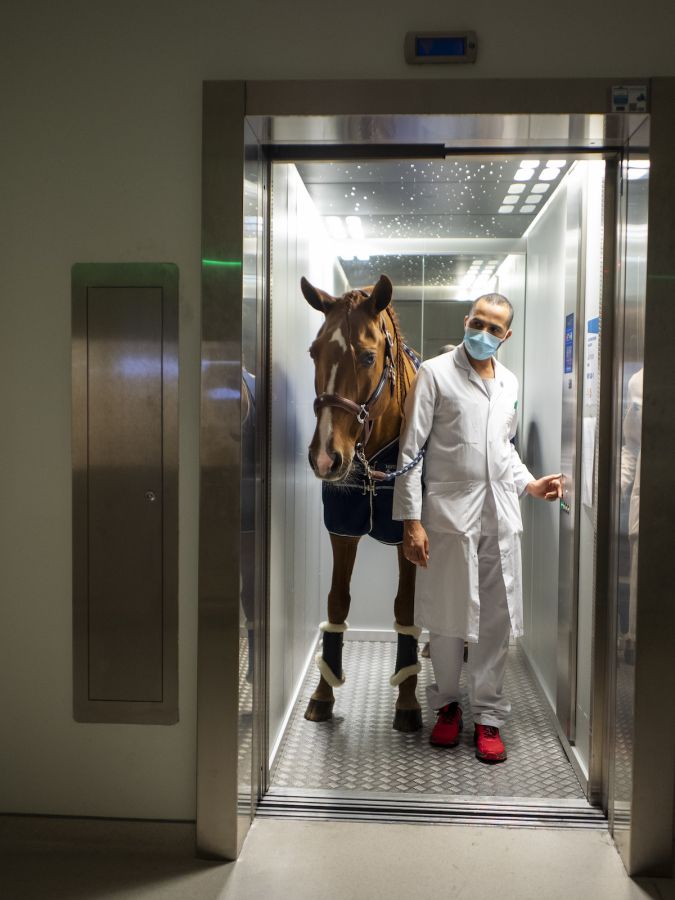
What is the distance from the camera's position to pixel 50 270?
240cm

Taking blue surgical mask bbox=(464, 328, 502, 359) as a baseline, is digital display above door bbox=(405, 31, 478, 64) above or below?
above

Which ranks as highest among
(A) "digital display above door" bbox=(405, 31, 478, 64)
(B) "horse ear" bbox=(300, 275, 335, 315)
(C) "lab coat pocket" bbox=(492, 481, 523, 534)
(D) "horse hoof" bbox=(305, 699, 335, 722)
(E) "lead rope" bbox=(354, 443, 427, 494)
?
(A) "digital display above door" bbox=(405, 31, 478, 64)

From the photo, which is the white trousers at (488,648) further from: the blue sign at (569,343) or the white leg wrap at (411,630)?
the blue sign at (569,343)

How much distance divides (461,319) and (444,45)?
5.50 feet

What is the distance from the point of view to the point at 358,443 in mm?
3164

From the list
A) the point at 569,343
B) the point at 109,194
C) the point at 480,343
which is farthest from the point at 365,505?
the point at 109,194

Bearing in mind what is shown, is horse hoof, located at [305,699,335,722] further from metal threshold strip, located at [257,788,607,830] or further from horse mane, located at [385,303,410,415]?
Result: horse mane, located at [385,303,410,415]

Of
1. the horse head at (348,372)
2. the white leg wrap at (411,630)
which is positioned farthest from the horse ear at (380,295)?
the white leg wrap at (411,630)

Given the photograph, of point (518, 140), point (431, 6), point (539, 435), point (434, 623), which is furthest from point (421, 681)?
point (431, 6)

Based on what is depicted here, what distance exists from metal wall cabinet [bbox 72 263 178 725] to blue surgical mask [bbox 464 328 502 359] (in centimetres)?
130

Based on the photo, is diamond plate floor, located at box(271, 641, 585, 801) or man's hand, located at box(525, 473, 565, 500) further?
man's hand, located at box(525, 473, 565, 500)

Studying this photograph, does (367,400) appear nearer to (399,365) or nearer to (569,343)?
(399,365)

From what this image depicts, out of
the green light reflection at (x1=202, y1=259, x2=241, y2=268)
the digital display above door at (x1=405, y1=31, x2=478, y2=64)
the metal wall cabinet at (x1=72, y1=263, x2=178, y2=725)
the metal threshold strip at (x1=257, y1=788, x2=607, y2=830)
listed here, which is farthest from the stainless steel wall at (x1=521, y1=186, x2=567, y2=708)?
the metal wall cabinet at (x1=72, y1=263, x2=178, y2=725)

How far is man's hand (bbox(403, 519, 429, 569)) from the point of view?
2.98 meters
